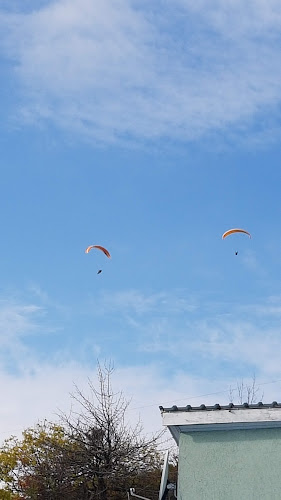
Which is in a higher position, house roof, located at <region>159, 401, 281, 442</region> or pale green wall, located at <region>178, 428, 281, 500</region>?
house roof, located at <region>159, 401, 281, 442</region>

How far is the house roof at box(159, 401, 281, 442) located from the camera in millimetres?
9750

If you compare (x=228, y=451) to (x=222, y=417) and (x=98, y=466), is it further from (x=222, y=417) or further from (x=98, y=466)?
(x=98, y=466)

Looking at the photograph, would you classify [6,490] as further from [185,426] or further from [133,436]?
[185,426]

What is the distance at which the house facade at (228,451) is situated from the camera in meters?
9.69

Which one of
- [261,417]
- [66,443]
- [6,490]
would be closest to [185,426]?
[261,417]

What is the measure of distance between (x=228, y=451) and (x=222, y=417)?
0.52 metres

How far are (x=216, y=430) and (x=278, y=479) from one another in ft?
3.72

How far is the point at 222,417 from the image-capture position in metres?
9.95

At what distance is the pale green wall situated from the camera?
9.65 meters

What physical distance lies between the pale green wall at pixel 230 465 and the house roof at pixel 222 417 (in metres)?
0.12

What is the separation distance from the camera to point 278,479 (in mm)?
9570

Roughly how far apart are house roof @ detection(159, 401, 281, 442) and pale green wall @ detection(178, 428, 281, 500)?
0.12 metres

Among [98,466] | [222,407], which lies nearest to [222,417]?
[222,407]

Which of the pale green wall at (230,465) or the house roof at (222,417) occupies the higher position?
Answer: the house roof at (222,417)
